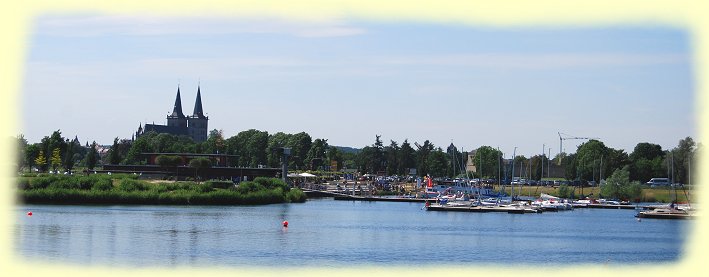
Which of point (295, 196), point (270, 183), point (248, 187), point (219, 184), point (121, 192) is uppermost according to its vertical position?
point (270, 183)

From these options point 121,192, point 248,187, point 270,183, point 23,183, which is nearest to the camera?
point 121,192

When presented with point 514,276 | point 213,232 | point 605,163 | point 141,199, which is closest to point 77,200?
point 141,199

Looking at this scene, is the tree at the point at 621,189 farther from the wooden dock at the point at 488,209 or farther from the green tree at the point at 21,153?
the green tree at the point at 21,153

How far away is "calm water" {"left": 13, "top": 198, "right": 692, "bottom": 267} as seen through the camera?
5819cm

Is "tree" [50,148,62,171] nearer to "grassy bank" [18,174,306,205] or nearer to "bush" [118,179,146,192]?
"grassy bank" [18,174,306,205]

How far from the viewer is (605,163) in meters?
186

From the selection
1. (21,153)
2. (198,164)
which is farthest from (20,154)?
(198,164)

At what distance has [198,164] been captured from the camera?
15450 centimetres

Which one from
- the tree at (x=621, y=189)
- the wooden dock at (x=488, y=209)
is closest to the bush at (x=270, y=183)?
the wooden dock at (x=488, y=209)

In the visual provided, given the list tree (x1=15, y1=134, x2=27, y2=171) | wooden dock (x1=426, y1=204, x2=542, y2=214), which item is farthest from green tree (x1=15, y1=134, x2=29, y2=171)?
wooden dock (x1=426, y1=204, x2=542, y2=214)

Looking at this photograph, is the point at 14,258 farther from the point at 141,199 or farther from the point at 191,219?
the point at 141,199

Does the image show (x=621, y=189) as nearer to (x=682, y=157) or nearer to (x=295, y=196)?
(x=682, y=157)

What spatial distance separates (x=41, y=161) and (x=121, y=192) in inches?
1906

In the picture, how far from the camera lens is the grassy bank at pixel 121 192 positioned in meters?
111
